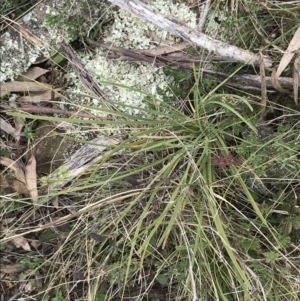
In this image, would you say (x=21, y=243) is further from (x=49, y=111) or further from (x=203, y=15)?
(x=203, y=15)

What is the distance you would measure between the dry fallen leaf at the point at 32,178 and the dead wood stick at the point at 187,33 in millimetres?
659

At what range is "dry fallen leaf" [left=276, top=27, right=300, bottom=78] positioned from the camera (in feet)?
4.96

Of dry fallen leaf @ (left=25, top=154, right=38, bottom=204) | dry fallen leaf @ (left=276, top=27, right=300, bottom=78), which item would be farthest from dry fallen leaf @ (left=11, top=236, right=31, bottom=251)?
dry fallen leaf @ (left=276, top=27, right=300, bottom=78)

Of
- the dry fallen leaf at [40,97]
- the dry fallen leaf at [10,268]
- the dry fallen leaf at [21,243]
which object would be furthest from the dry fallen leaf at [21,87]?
the dry fallen leaf at [10,268]

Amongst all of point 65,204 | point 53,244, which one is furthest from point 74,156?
point 53,244

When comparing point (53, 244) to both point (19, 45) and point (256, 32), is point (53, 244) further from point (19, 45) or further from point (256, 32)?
point (256, 32)

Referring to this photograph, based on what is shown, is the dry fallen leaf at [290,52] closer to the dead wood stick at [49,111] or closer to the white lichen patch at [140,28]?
the white lichen patch at [140,28]

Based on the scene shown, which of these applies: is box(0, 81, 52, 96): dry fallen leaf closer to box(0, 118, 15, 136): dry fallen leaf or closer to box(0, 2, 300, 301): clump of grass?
box(0, 118, 15, 136): dry fallen leaf

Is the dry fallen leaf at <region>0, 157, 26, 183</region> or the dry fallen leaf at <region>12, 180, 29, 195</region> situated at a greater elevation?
the dry fallen leaf at <region>0, 157, 26, 183</region>

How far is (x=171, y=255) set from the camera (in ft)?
5.33

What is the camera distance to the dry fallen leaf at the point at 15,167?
1.75m

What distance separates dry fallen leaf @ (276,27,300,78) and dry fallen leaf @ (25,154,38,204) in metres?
0.94

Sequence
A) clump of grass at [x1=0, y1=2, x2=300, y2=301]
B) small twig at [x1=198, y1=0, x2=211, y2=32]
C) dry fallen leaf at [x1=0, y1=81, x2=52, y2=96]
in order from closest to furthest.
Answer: clump of grass at [x1=0, y1=2, x2=300, y2=301] < small twig at [x1=198, y1=0, x2=211, y2=32] < dry fallen leaf at [x1=0, y1=81, x2=52, y2=96]

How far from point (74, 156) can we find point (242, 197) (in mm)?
624
